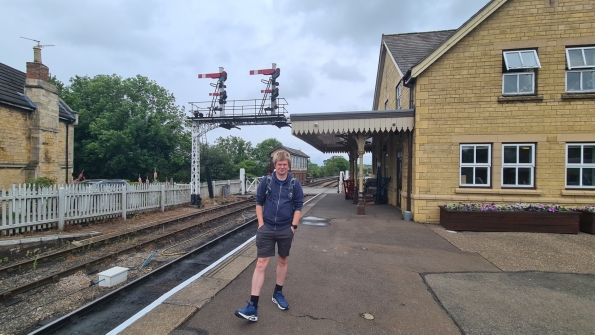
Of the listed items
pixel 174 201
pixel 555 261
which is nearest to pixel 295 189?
pixel 555 261

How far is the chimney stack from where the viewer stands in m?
13.6

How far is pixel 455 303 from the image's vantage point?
3.79 m

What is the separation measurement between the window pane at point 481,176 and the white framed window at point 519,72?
8.04 feet

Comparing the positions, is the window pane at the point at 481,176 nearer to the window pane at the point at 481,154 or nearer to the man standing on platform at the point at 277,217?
the window pane at the point at 481,154

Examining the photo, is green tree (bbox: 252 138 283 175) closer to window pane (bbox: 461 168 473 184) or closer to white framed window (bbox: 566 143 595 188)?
window pane (bbox: 461 168 473 184)

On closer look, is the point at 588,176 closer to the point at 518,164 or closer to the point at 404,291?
the point at 518,164

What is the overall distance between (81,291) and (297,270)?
11.2ft

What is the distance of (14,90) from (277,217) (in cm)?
1700

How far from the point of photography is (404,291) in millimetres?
4207

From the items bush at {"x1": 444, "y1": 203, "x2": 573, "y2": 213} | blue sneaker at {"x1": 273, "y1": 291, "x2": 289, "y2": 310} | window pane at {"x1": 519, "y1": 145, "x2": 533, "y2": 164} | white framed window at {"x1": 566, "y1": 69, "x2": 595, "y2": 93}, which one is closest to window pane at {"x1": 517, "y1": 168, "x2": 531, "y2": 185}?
window pane at {"x1": 519, "y1": 145, "x2": 533, "y2": 164}

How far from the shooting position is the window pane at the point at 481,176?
30.1 feet

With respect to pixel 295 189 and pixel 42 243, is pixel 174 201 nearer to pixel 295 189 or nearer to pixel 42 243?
pixel 42 243

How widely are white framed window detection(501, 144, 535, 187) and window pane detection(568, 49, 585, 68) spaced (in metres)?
2.74

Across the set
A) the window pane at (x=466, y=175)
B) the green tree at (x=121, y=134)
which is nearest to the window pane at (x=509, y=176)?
the window pane at (x=466, y=175)
